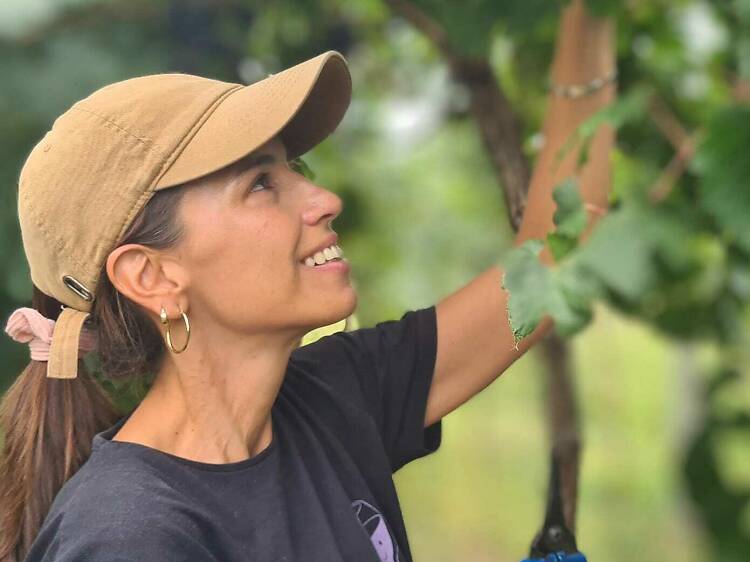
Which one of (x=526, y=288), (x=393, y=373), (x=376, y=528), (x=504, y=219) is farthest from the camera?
(x=504, y=219)

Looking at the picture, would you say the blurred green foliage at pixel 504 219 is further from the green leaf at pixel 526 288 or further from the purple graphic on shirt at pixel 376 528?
the purple graphic on shirt at pixel 376 528

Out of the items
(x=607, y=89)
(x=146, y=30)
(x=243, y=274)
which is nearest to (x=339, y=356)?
(x=243, y=274)

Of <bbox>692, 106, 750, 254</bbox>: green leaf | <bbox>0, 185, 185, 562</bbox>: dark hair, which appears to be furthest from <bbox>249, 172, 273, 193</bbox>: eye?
<bbox>692, 106, 750, 254</bbox>: green leaf

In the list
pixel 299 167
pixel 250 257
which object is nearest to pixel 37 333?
pixel 250 257

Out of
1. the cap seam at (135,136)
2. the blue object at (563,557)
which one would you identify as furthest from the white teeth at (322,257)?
the blue object at (563,557)

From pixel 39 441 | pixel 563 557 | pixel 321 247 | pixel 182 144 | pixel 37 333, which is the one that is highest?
pixel 182 144

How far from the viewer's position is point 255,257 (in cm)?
147

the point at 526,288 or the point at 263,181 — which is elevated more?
the point at 263,181

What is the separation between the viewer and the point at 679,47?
2.59 metres

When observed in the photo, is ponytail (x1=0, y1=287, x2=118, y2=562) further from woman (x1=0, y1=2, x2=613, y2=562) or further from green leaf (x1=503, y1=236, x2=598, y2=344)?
green leaf (x1=503, y1=236, x2=598, y2=344)

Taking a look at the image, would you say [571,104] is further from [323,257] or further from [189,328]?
[189,328]

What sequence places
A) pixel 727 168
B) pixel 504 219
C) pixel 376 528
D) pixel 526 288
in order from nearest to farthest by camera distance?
1. pixel 727 168
2. pixel 526 288
3. pixel 376 528
4. pixel 504 219

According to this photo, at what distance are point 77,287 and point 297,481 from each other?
0.35 metres

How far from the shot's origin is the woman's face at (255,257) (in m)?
1.47
